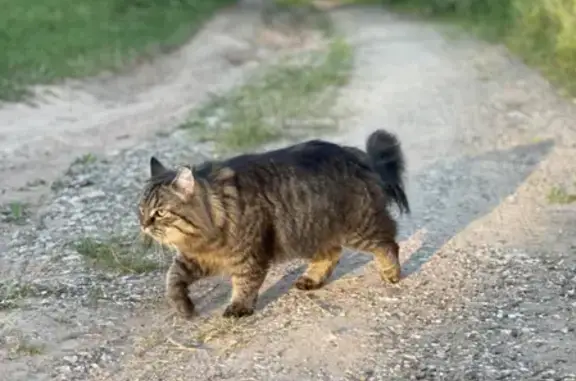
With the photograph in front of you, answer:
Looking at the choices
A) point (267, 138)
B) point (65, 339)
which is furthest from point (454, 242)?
point (267, 138)

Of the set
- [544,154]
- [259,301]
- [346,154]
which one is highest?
[346,154]

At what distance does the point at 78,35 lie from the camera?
18469 millimetres

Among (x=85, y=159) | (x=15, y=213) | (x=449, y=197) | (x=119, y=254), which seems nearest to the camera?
(x=119, y=254)

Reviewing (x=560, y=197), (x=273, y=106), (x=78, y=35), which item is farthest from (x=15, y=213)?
(x=78, y=35)

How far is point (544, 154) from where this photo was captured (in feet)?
36.8

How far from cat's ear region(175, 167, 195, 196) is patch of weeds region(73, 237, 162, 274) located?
1290 mm

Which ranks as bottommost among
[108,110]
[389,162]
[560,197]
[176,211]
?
[560,197]

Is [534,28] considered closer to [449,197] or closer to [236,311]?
[449,197]

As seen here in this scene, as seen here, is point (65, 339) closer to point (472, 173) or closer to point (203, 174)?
point (203, 174)

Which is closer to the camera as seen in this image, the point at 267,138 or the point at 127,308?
the point at 127,308

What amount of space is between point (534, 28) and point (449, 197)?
347 inches

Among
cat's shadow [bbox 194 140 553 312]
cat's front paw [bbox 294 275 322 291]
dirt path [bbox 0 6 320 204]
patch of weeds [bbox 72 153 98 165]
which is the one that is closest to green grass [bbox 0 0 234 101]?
dirt path [bbox 0 6 320 204]

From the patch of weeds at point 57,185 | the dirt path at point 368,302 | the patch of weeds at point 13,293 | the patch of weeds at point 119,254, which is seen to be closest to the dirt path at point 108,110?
the patch of weeds at point 57,185

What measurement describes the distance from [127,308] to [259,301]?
2.74ft
